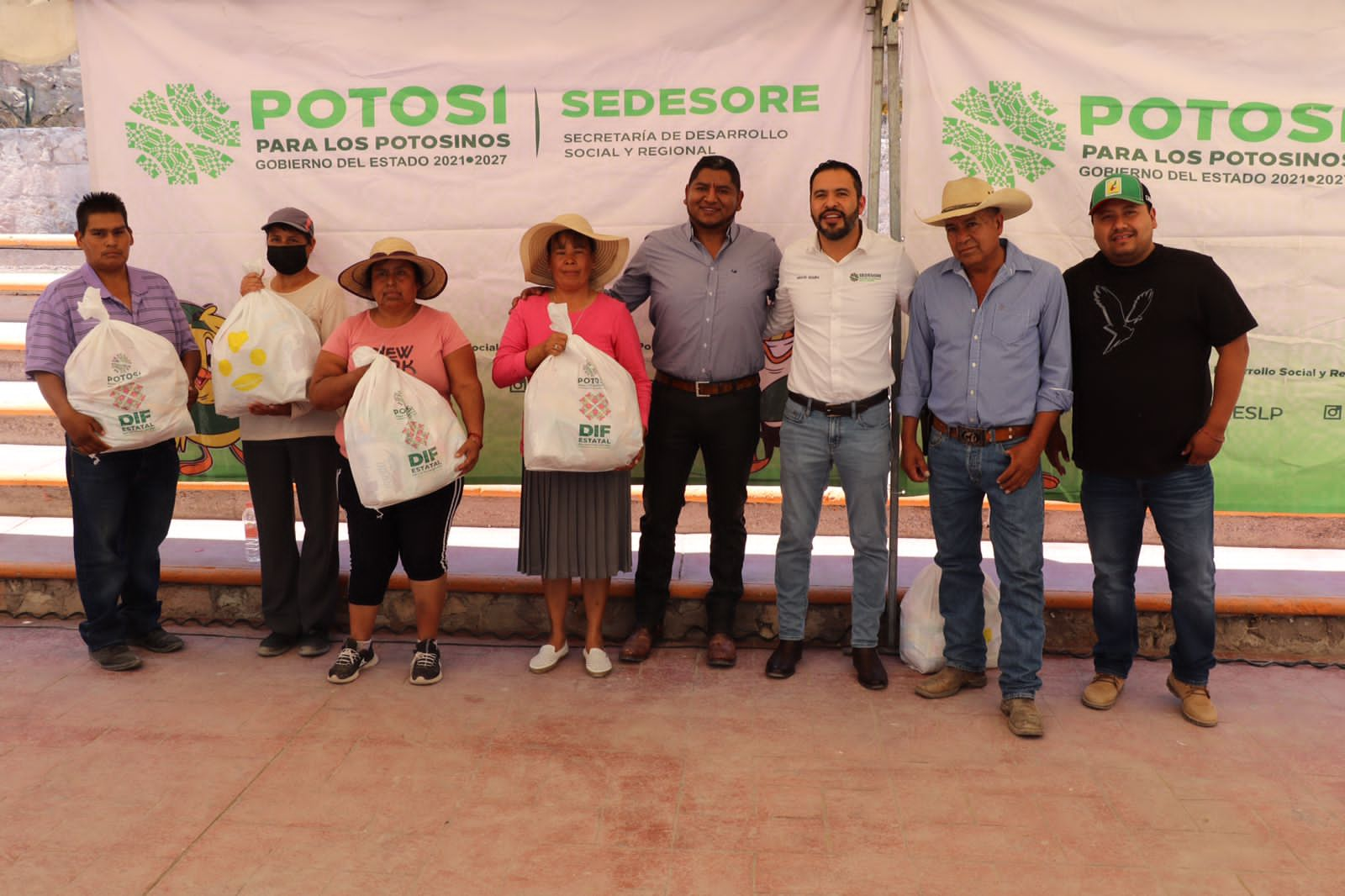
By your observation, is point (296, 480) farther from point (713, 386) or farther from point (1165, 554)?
point (1165, 554)

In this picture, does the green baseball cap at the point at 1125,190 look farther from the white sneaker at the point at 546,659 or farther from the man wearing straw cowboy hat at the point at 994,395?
the white sneaker at the point at 546,659

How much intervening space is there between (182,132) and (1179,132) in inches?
164

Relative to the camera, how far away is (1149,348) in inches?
150

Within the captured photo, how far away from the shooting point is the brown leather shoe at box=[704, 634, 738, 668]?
4516 mm

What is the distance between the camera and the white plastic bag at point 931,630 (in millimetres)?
4434

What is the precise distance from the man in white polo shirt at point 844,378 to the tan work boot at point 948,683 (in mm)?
169

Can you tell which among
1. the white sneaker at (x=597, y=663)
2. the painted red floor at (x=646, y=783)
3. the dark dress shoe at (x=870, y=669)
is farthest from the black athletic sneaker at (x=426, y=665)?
the dark dress shoe at (x=870, y=669)

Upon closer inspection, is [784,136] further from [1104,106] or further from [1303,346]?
[1303,346]

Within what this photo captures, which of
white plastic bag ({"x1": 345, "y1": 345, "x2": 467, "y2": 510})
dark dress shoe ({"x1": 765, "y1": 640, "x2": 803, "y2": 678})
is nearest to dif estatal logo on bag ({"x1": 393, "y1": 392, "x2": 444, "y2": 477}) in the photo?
white plastic bag ({"x1": 345, "y1": 345, "x2": 467, "y2": 510})

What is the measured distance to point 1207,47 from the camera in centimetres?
442

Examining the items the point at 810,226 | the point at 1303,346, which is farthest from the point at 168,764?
the point at 1303,346

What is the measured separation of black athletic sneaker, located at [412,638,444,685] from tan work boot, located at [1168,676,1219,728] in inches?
110

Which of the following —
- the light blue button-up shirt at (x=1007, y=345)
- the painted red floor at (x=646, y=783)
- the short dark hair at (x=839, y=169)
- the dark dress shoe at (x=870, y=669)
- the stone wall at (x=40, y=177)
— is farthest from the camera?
the stone wall at (x=40, y=177)

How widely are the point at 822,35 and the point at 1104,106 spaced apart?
117cm
